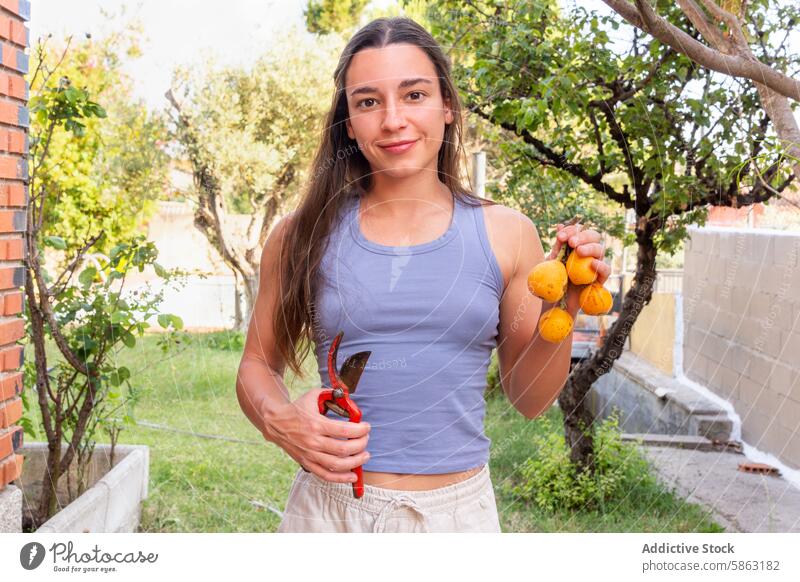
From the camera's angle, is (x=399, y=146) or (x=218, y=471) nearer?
(x=399, y=146)

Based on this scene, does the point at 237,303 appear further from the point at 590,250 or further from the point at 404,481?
the point at 590,250

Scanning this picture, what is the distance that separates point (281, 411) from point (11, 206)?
2.34ft

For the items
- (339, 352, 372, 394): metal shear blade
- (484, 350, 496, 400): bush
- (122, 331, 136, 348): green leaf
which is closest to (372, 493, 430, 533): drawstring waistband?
(339, 352, 372, 394): metal shear blade

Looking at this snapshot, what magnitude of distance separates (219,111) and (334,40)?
212mm

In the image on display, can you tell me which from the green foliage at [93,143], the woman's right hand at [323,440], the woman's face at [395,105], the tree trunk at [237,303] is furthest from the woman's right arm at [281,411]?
the green foliage at [93,143]

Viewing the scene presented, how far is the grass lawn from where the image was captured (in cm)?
151

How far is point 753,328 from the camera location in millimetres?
1509

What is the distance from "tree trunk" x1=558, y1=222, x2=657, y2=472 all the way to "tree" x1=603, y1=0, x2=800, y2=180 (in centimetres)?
50

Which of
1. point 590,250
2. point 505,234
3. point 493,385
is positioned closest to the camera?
point 590,250

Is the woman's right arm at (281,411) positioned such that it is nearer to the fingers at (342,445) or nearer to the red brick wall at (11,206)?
the fingers at (342,445)

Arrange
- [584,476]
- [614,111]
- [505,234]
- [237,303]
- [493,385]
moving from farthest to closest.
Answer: [493,385] → [584,476] → [614,111] → [237,303] → [505,234]

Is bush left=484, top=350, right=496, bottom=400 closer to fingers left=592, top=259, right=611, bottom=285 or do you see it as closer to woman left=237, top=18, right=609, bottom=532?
woman left=237, top=18, right=609, bottom=532

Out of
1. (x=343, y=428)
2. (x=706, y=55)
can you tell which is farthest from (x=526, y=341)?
(x=706, y=55)
